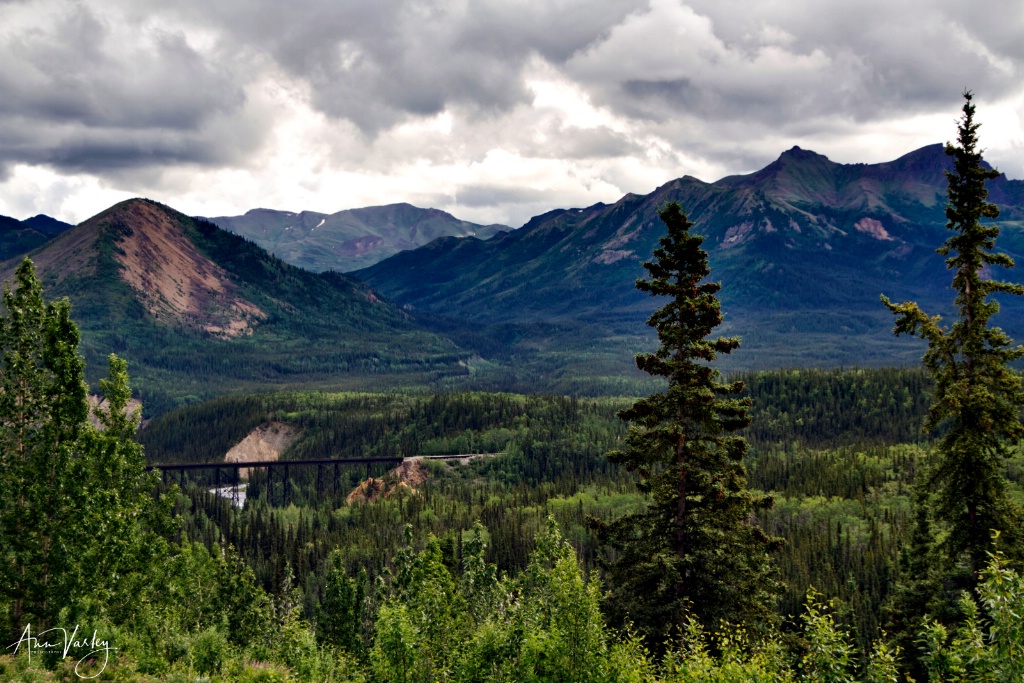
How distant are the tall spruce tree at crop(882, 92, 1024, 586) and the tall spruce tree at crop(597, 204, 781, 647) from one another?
25.5ft

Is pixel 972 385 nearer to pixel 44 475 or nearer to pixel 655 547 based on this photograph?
pixel 655 547

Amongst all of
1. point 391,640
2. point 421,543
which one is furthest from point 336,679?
point 421,543

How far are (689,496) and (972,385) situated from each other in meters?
12.2

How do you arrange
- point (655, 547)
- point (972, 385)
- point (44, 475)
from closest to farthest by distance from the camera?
point (972, 385)
point (655, 547)
point (44, 475)

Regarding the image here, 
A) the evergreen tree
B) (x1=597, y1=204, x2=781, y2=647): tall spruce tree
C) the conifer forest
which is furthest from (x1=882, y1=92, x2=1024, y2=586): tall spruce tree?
the evergreen tree

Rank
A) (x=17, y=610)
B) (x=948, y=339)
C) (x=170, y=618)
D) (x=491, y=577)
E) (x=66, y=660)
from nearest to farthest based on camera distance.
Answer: (x=948, y=339), (x=66, y=660), (x=17, y=610), (x=170, y=618), (x=491, y=577)

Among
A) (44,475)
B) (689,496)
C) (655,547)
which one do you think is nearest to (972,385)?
(689,496)

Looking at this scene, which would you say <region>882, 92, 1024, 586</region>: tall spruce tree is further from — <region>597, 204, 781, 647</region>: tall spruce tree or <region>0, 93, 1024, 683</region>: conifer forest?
<region>597, 204, 781, 647</region>: tall spruce tree

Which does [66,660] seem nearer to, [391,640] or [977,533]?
[391,640]

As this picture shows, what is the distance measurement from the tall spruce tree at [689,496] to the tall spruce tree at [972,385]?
7.76 metres

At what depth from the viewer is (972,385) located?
106ft

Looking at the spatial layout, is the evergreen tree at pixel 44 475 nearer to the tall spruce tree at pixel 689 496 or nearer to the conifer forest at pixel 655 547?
the conifer forest at pixel 655 547

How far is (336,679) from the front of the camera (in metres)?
46.8

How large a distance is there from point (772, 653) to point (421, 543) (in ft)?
358
